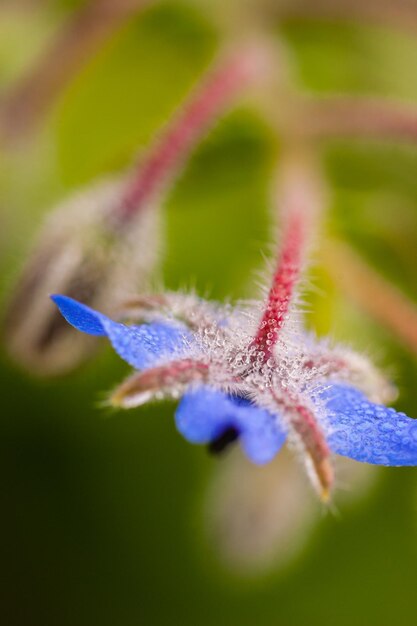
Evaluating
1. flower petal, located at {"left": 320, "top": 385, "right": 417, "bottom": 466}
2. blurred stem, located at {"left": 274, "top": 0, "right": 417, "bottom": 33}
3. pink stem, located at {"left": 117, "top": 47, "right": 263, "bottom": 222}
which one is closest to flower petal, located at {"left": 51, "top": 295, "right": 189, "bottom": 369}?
flower petal, located at {"left": 320, "top": 385, "right": 417, "bottom": 466}

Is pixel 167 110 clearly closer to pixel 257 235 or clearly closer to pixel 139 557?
pixel 257 235

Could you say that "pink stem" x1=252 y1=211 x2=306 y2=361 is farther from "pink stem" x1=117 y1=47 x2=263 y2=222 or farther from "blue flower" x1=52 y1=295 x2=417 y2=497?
"pink stem" x1=117 y1=47 x2=263 y2=222

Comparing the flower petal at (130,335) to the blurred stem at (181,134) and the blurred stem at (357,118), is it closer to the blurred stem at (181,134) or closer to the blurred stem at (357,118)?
the blurred stem at (181,134)

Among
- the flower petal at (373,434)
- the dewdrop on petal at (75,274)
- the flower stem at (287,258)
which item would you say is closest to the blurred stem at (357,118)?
the flower stem at (287,258)

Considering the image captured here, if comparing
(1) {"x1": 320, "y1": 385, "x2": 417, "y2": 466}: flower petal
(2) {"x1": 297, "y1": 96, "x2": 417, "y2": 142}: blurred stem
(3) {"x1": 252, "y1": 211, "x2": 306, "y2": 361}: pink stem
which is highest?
(2) {"x1": 297, "y1": 96, "x2": 417, "y2": 142}: blurred stem

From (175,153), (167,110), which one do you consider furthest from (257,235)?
(175,153)
